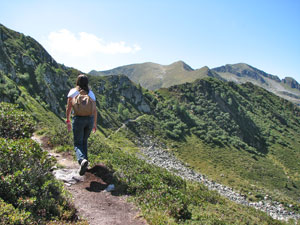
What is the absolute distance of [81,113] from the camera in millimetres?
7125

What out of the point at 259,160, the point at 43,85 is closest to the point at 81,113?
the point at 43,85

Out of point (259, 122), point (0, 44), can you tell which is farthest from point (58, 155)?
point (259, 122)

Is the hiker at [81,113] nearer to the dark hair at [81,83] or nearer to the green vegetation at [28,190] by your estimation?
the dark hair at [81,83]

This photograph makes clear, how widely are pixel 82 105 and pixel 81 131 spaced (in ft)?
3.36

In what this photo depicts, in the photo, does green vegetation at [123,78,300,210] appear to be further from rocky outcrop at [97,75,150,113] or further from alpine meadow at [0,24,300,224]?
rocky outcrop at [97,75,150,113]

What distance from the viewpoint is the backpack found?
7043 mm

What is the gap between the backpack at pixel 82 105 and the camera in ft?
23.1

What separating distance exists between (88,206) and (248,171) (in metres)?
62.7

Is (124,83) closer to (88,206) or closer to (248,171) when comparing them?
(248,171)

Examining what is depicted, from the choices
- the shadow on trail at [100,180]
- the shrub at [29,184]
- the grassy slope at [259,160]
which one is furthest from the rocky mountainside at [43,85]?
the shrub at [29,184]

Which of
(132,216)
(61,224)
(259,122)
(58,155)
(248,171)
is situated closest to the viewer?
(61,224)

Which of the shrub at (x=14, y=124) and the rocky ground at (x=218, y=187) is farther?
the rocky ground at (x=218, y=187)

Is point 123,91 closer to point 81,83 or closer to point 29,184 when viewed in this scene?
point 81,83

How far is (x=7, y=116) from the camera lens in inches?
357
